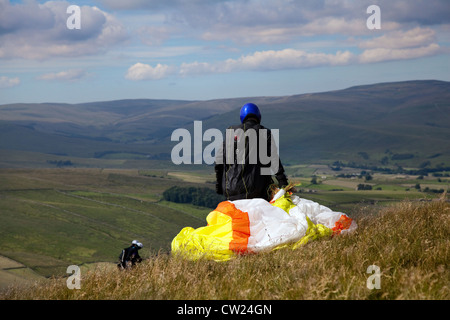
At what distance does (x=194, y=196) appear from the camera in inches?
4739

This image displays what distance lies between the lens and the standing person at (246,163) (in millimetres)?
10445

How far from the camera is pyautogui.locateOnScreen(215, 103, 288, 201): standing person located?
1045 cm

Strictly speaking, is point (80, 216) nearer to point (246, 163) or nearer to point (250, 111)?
point (246, 163)

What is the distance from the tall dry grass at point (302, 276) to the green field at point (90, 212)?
60.4 meters

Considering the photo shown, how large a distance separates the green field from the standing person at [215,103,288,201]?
57.7 m

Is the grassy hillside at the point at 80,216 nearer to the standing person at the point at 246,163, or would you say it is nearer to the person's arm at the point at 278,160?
the person's arm at the point at 278,160

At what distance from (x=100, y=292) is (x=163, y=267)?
1312 millimetres

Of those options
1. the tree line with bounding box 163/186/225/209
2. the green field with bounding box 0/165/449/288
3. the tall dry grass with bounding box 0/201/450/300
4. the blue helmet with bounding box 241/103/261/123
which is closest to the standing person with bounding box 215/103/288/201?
the blue helmet with bounding box 241/103/261/123

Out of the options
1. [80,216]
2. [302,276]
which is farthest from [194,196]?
[302,276]

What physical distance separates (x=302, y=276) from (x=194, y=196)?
115 meters

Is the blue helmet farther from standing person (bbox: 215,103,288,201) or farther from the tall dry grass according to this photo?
the tall dry grass

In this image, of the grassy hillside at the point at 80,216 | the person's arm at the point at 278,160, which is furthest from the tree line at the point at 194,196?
the person's arm at the point at 278,160
